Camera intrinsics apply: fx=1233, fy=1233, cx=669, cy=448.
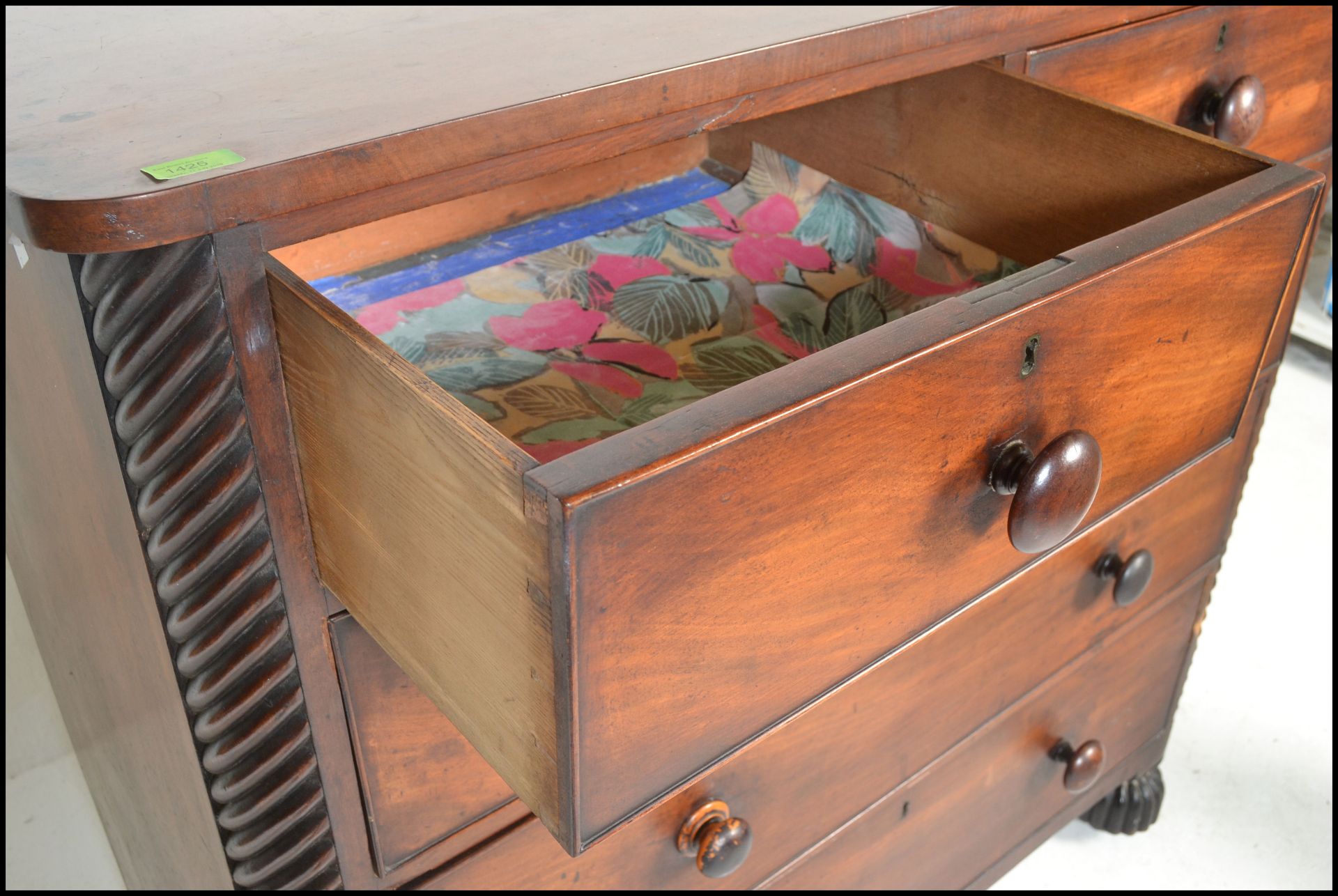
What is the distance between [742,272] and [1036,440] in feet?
0.96

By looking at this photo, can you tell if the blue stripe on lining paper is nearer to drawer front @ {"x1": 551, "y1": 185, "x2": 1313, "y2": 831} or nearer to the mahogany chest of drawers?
the mahogany chest of drawers

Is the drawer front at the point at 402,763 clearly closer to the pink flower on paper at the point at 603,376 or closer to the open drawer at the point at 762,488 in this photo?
the open drawer at the point at 762,488

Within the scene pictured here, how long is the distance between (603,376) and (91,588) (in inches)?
11.3

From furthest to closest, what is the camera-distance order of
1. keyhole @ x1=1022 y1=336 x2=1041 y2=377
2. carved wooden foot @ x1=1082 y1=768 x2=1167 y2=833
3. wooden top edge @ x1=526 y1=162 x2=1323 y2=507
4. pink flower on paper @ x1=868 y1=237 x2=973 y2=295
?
carved wooden foot @ x1=1082 y1=768 x2=1167 y2=833, pink flower on paper @ x1=868 y1=237 x2=973 y2=295, keyhole @ x1=1022 y1=336 x2=1041 y2=377, wooden top edge @ x1=526 y1=162 x2=1323 y2=507

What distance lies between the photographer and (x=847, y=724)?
722 millimetres

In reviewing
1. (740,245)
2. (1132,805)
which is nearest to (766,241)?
(740,245)

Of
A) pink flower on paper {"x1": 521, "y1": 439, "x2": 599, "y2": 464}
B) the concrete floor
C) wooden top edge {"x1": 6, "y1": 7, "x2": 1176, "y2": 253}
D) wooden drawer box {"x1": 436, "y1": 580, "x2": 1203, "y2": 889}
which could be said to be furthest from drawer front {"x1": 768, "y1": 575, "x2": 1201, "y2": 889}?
wooden top edge {"x1": 6, "y1": 7, "x2": 1176, "y2": 253}

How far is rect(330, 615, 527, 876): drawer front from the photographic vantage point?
0.56m

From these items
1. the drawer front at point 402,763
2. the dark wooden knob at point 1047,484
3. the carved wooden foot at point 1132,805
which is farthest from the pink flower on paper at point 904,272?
the carved wooden foot at point 1132,805

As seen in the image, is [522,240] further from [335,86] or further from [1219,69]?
[1219,69]

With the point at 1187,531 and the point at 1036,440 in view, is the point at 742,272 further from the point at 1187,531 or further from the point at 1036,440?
the point at 1187,531

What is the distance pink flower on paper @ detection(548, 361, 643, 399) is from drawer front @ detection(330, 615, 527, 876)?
18cm

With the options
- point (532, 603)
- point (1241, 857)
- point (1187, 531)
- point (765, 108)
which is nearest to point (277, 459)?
point (532, 603)

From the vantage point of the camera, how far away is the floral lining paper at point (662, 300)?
64 cm
